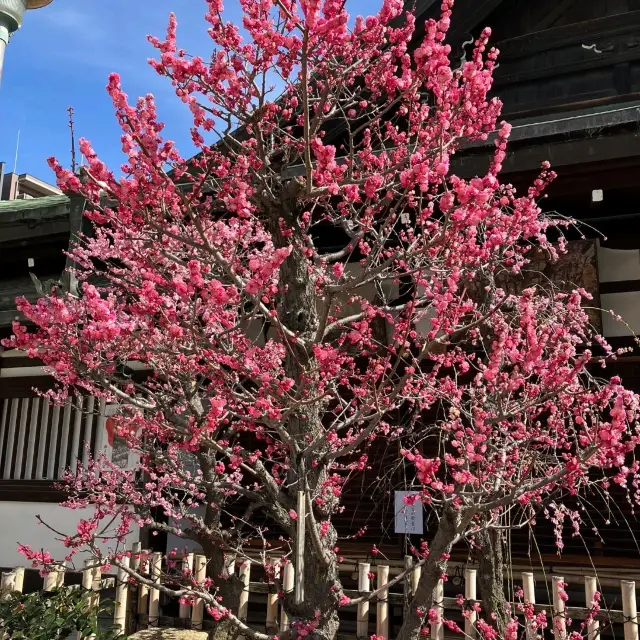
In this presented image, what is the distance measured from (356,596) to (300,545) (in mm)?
2512

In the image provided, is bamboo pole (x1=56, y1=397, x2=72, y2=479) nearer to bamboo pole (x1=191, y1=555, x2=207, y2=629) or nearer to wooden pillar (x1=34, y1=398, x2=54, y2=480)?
wooden pillar (x1=34, y1=398, x2=54, y2=480)

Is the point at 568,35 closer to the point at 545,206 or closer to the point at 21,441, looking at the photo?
the point at 545,206

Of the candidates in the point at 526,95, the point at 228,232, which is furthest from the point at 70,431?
the point at 526,95

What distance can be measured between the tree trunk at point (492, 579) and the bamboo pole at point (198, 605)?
266 cm

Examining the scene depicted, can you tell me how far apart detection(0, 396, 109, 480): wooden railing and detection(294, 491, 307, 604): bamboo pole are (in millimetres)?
5735

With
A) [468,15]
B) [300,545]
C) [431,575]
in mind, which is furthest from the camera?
[468,15]

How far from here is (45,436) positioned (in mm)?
9305

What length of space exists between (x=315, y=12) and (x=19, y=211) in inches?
231

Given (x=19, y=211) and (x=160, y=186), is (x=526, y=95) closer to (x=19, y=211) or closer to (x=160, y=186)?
(x=160, y=186)

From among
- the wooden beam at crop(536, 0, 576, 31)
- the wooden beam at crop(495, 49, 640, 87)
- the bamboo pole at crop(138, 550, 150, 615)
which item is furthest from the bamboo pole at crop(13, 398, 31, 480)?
the wooden beam at crop(536, 0, 576, 31)

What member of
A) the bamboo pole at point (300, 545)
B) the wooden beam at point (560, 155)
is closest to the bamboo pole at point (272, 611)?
the bamboo pole at point (300, 545)

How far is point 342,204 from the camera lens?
4.88 m

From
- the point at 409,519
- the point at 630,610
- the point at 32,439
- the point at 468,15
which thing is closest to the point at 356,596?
the point at 409,519

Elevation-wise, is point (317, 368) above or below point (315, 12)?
below
